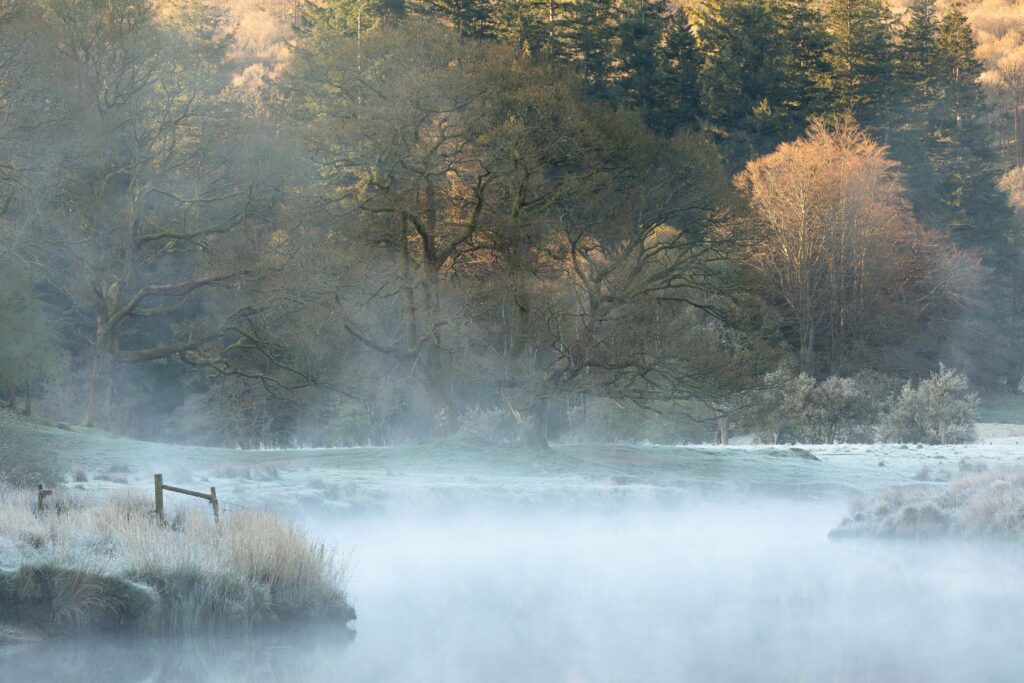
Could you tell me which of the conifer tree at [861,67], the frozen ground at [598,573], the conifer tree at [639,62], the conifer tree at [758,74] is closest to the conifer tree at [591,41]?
the conifer tree at [639,62]

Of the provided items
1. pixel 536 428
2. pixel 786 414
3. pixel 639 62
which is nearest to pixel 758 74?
pixel 639 62

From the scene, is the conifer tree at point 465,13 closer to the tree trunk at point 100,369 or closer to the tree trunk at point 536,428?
the tree trunk at point 100,369

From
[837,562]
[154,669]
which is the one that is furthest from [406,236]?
[154,669]

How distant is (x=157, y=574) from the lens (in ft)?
40.1

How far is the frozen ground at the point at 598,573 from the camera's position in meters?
11.4

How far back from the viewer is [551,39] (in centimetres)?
5050

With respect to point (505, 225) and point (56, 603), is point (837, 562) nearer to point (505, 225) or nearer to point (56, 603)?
point (56, 603)

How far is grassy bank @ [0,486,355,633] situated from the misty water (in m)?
0.31

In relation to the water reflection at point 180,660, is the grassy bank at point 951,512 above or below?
above

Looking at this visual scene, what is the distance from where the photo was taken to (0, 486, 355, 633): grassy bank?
11.8m

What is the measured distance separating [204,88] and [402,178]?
28.3ft

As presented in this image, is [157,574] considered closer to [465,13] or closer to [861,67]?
[465,13]

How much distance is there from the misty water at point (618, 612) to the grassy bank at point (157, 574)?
12.3 inches

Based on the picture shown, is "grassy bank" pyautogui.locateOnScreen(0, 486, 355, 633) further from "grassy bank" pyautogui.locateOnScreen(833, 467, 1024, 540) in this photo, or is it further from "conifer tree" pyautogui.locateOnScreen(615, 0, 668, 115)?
"conifer tree" pyautogui.locateOnScreen(615, 0, 668, 115)
